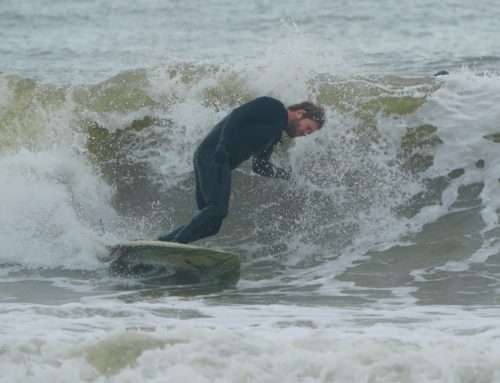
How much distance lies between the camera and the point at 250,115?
7.01m

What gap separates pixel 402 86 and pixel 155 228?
3409 mm

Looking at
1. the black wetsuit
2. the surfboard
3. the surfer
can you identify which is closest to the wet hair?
the surfer

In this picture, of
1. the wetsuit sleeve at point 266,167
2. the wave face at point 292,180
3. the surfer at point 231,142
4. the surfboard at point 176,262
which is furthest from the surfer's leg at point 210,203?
the wave face at point 292,180

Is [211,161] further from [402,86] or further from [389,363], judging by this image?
[402,86]

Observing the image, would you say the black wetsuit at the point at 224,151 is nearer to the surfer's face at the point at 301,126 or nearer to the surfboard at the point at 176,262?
the surfer's face at the point at 301,126

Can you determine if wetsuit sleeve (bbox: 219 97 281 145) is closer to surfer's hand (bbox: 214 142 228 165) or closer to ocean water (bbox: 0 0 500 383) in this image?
surfer's hand (bbox: 214 142 228 165)

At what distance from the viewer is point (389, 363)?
15.0 ft

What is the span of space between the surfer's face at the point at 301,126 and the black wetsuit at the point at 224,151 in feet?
0.19

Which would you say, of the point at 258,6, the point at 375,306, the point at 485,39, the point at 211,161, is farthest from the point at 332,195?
the point at 258,6

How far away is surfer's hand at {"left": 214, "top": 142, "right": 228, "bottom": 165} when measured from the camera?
6.94 meters

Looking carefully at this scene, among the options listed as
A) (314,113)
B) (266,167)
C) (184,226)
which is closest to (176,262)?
(184,226)

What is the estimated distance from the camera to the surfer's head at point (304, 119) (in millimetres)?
6938

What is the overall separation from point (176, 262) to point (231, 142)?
105cm

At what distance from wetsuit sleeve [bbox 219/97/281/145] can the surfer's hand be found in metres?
0.03
